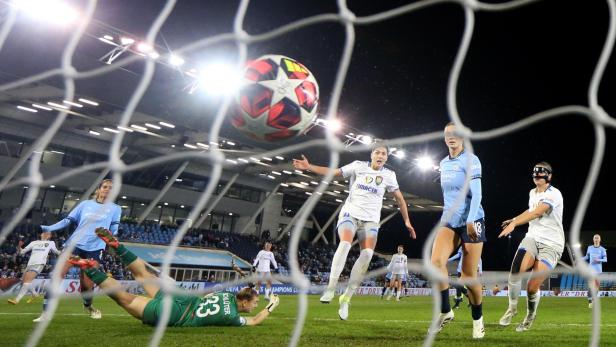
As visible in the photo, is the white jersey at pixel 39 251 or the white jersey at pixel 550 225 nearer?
the white jersey at pixel 550 225

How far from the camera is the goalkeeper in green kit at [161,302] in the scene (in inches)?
185

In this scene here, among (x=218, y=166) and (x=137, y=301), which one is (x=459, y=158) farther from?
(x=137, y=301)

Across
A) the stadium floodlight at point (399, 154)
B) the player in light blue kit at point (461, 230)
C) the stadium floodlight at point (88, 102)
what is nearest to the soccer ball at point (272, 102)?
the player in light blue kit at point (461, 230)

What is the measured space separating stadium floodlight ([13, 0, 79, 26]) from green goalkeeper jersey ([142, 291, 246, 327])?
37.9 feet

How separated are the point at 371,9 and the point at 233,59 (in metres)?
5.89

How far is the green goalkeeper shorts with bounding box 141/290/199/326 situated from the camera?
4.91 meters

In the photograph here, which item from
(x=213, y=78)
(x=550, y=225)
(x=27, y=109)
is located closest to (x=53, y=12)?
(x=213, y=78)

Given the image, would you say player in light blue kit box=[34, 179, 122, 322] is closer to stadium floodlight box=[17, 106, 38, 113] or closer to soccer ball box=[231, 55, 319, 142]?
soccer ball box=[231, 55, 319, 142]

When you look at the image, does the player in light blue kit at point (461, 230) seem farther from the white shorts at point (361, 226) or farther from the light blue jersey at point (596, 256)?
the light blue jersey at point (596, 256)

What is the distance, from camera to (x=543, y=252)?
17.9 ft

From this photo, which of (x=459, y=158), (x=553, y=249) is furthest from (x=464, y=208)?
(x=553, y=249)

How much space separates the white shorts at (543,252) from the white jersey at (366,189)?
61.7 inches

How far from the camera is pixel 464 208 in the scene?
4.56 m

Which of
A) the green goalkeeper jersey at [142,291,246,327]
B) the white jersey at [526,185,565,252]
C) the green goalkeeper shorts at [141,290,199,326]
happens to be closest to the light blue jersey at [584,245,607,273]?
the white jersey at [526,185,565,252]
